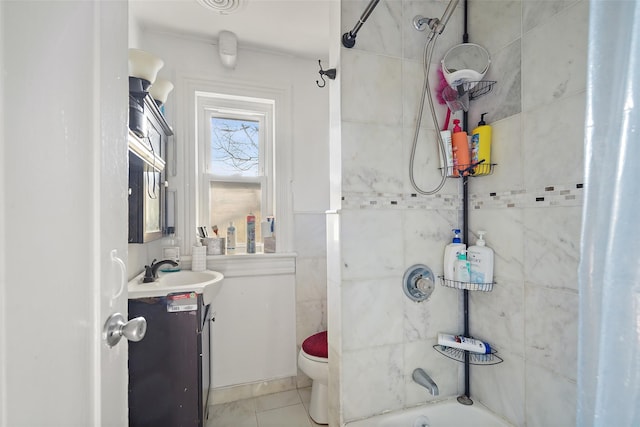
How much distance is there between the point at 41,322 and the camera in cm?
44

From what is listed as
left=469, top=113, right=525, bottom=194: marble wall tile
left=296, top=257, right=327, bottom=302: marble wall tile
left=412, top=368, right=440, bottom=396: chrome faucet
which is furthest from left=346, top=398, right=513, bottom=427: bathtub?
left=296, top=257, right=327, bottom=302: marble wall tile

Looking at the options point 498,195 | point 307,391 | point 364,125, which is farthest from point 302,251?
point 498,195

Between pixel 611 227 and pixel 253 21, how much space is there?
2.07 metres

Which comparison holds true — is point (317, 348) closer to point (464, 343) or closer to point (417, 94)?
point (464, 343)

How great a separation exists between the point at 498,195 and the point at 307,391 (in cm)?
185

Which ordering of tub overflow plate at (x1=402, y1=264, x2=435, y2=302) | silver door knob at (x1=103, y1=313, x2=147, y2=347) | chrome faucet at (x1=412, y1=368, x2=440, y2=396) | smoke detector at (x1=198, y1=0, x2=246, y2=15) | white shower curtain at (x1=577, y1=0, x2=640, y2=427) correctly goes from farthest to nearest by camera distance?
1. smoke detector at (x1=198, y1=0, x2=246, y2=15)
2. tub overflow plate at (x1=402, y1=264, x2=435, y2=302)
3. chrome faucet at (x1=412, y1=368, x2=440, y2=396)
4. silver door knob at (x1=103, y1=313, x2=147, y2=347)
5. white shower curtain at (x1=577, y1=0, x2=640, y2=427)

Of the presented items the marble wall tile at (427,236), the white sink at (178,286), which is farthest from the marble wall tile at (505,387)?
the white sink at (178,286)

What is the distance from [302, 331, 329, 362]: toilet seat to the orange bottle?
1.23 meters

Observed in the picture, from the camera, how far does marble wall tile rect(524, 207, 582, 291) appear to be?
976 mm

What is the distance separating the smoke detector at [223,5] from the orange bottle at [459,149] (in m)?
1.38

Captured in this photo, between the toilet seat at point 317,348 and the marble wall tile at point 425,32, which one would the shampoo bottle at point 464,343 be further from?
the marble wall tile at point 425,32

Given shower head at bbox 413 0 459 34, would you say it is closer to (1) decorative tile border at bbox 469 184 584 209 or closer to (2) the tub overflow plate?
(1) decorative tile border at bbox 469 184 584 209

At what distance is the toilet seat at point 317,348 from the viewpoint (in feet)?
5.57

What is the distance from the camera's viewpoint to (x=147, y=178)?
5.00ft
